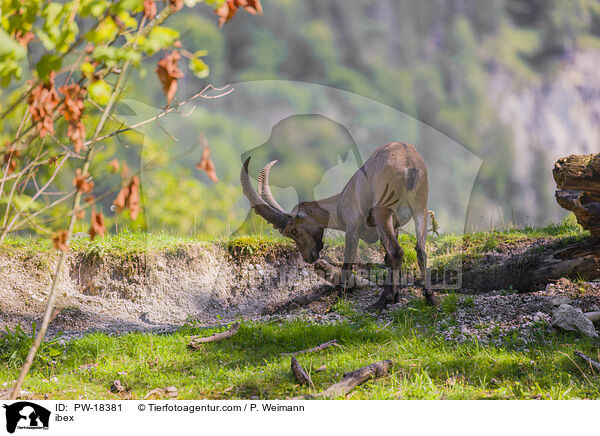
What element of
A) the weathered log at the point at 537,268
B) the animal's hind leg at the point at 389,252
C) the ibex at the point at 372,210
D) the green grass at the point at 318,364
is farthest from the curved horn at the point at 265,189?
the weathered log at the point at 537,268

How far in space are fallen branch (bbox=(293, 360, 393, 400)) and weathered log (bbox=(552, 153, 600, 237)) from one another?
9.78ft

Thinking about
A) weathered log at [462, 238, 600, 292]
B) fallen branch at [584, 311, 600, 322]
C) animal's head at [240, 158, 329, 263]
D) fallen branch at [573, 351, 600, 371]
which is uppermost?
animal's head at [240, 158, 329, 263]

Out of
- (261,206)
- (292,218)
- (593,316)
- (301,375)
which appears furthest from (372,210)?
(301,375)

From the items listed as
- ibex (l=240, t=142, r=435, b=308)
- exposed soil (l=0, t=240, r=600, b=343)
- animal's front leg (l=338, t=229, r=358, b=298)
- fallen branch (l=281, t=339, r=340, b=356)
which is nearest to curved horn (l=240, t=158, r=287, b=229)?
ibex (l=240, t=142, r=435, b=308)

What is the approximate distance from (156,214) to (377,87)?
14.2 feet

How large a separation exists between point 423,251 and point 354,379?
7.84 ft

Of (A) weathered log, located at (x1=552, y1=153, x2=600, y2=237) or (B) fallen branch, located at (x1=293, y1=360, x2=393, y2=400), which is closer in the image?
(B) fallen branch, located at (x1=293, y1=360, x2=393, y2=400)

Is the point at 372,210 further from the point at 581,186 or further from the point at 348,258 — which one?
the point at 581,186

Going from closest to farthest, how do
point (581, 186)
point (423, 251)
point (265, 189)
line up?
1. point (581, 186)
2. point (423, 251)
3. point (265, 189)

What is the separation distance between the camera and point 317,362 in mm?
4051

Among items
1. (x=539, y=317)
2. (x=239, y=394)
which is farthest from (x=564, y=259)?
(x=239, y=394)

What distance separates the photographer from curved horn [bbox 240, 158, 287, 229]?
6.39m

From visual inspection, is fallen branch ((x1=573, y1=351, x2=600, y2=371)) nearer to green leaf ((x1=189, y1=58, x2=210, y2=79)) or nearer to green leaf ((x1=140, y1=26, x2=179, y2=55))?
green leaf ((x1=189, y1=58, x2=210, y2=79))
